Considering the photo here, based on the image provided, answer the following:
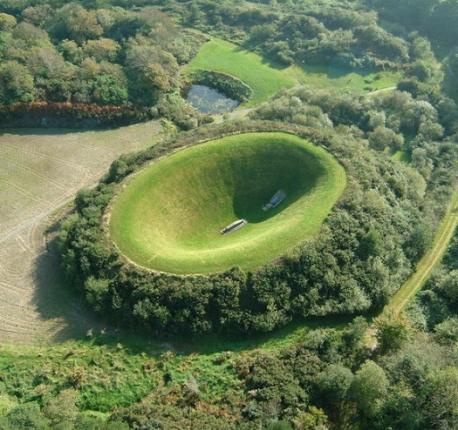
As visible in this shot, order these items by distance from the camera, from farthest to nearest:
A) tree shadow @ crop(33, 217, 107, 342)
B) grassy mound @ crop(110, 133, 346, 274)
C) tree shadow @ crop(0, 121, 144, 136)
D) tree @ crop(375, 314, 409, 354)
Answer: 1. tree shadow @ crop(0, 121, 144, 136)
2. grassy mound @ crop(110, 133, 346, 274)
3. tree shadow @ crop(33, 217, 107, 342)
4. tree @ crop(375, 314, 409, 354)

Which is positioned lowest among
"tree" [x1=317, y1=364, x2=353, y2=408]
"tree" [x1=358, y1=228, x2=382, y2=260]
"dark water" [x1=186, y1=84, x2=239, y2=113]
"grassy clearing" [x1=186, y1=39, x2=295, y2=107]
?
"dark water" [x1=186, y1=84, x2=239, y2=113]

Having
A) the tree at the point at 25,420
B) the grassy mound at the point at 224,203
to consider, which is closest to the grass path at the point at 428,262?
the grassy mound at the point at 224,203

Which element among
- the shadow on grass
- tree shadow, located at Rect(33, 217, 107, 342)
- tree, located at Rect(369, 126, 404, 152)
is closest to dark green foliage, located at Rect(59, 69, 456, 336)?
the shadow on grass

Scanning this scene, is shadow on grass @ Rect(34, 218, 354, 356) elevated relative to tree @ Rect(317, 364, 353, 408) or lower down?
lower down

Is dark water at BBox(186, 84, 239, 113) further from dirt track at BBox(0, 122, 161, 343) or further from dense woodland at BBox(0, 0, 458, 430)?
dirt track at BBox(0, 122, 161, 343)

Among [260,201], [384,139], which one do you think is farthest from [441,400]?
[384,139]

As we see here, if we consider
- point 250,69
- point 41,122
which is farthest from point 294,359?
point 250,69
